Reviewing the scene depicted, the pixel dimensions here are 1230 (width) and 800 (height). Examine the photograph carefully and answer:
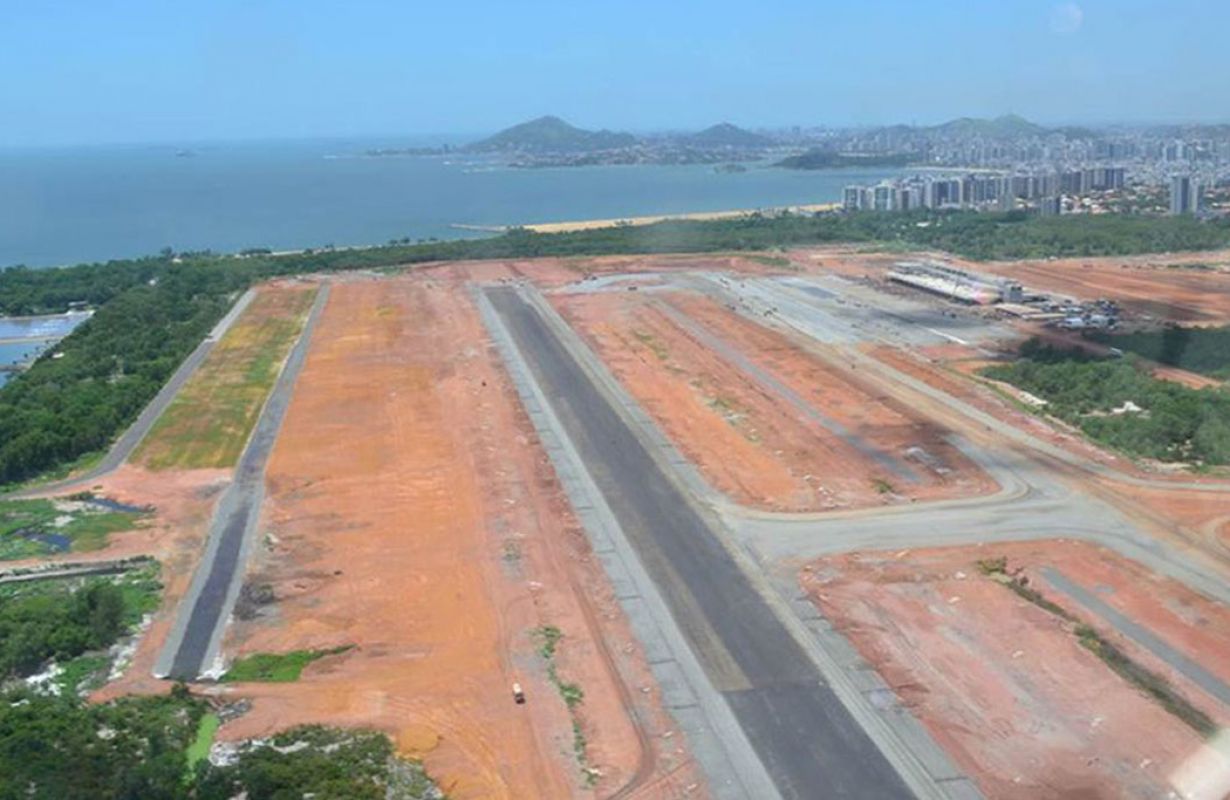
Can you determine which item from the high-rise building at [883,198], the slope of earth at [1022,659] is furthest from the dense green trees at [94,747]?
the high-rise building at [883,198]

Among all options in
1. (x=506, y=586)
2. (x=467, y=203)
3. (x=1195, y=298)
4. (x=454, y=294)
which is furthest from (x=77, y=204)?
(x=506, y=586)

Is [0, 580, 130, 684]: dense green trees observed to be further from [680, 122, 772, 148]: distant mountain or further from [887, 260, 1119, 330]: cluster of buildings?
[680, 122, 772, 148]: distant mountain

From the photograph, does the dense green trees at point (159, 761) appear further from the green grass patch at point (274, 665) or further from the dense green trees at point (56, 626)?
the dense green trees at point (56, 626)

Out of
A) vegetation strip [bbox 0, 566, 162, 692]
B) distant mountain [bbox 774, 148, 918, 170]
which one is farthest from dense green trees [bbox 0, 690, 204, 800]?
distant mountain [bbox 774, 148, 918, 170]

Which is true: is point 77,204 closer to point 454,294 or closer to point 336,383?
point 454,294

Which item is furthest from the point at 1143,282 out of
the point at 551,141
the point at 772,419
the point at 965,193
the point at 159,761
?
the point at 551,141

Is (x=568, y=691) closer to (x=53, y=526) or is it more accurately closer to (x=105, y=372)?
(x=53, y=526)
